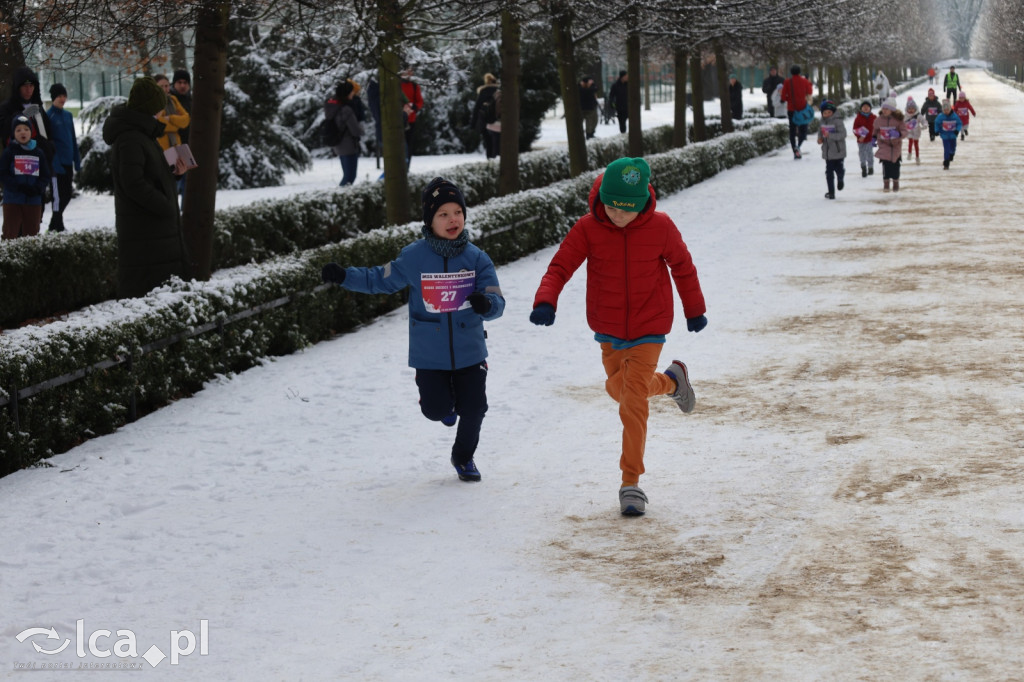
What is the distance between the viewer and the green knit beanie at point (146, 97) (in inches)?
348

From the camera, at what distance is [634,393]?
19.0 ft

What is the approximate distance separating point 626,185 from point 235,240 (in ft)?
28.3

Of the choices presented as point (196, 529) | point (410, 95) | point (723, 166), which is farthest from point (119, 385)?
point (723, 166)

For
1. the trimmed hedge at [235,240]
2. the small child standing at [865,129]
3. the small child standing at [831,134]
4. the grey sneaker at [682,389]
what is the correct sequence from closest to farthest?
the grey sneaker at [682,389] < the trimmed hedge at [235,240] < the small child standing at [831,134] < the small child standing at [865,129]

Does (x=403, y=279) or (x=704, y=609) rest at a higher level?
(x=403, y=279)

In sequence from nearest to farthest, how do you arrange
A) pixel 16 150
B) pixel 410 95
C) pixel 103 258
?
pixel 103 258 < pixel 16 150 < pixel 410 95

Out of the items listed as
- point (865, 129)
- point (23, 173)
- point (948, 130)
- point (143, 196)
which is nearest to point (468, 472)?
point (143, 196)

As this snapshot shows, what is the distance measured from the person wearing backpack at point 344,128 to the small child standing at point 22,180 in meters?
6.39

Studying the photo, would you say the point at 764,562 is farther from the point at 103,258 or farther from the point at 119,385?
the point at 103,258

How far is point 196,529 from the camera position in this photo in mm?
5719

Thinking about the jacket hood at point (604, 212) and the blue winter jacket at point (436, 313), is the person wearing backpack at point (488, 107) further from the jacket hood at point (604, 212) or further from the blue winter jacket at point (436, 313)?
the jacket hood at point (604, 212)

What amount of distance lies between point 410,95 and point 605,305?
16495 mm

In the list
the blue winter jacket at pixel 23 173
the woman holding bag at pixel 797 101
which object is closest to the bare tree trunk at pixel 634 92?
the woman holding bag at pixel 797 101

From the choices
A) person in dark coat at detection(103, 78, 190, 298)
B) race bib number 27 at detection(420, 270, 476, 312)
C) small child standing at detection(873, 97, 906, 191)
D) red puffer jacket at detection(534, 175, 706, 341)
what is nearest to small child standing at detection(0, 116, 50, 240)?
person in dark coat at detection(103, 78, 190, 298)
